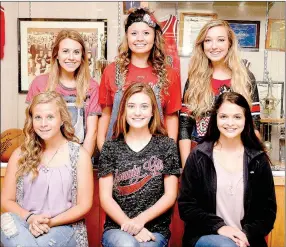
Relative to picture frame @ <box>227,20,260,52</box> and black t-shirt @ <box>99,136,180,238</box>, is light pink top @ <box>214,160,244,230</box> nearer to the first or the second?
black t-shirt @ <box>99,136,180,238</box>

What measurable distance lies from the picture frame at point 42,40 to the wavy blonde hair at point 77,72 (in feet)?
0.38

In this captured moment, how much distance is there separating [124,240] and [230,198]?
508 mm

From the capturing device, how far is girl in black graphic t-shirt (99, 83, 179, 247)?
212 centimetres

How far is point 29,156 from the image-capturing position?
217 cm

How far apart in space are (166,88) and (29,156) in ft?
2.47

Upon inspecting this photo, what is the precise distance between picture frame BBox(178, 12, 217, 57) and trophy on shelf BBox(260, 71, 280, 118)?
0.46m

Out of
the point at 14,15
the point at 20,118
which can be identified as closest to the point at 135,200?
the point at 20,118

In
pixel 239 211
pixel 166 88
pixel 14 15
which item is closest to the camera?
pixel 239 211

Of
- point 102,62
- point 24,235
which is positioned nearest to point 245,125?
point 102,62

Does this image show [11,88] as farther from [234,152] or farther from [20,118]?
[234,152]

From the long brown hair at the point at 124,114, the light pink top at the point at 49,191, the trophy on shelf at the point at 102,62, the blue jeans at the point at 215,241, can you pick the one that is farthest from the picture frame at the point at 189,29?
the blue jeans at the point at 215,241

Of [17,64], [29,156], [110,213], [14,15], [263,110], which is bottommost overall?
[110,213]

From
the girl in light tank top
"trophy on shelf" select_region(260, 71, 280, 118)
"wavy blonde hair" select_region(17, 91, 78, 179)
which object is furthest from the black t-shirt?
"trophy on shelf" select_region(260, 71, 280, 118)

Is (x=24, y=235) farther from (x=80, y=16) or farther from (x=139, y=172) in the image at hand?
(x=80, y=16)
